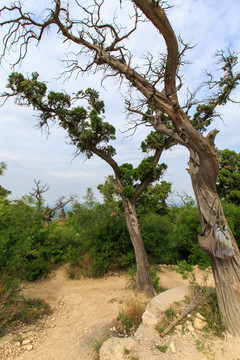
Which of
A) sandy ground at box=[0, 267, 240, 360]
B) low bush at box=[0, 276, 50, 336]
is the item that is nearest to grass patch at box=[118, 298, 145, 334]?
sandy ground at box=[0, 267, 240, 360]

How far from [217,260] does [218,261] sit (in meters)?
0.02

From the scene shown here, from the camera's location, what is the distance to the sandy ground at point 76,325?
316cm

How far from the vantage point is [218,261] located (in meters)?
3.58

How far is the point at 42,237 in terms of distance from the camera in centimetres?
969

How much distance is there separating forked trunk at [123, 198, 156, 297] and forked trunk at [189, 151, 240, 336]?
3.47 m

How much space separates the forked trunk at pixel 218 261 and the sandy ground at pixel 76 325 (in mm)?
376

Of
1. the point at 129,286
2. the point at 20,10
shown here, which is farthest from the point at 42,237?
the point at 20,10

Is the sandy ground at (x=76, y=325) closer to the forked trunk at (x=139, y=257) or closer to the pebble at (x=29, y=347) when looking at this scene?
the pebble at (x=29, y=347)

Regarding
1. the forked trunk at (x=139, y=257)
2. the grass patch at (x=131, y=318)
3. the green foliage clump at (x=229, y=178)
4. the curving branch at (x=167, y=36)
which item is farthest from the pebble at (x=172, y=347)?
the green foliage clump at (x=229, y=178)

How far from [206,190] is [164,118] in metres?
4.64

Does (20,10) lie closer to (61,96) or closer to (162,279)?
(61,96)

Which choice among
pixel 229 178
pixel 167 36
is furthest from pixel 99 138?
pixel 229 178

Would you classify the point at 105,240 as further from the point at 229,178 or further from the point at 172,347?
the point at 229,178

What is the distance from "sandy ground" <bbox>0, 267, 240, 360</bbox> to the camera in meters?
3.16
